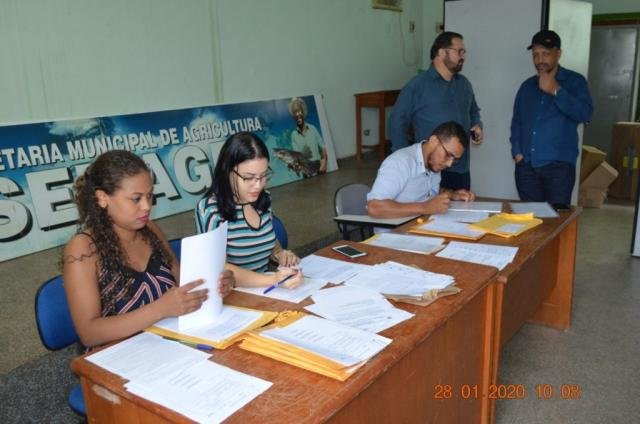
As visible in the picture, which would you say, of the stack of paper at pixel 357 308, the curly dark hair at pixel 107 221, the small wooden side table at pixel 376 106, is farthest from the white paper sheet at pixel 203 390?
the small wooden side table at pixel 376 106

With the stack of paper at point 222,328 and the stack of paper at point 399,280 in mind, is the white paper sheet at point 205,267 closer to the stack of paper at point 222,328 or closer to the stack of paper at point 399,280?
the stack of paper at point 222,328

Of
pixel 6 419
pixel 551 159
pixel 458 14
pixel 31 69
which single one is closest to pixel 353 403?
pixel 6 419

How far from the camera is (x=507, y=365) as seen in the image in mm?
2664

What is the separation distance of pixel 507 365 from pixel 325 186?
3038 millimetres

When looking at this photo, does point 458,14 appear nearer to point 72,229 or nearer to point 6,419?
point 72,229

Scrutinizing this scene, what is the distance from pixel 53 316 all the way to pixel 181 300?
531 mm

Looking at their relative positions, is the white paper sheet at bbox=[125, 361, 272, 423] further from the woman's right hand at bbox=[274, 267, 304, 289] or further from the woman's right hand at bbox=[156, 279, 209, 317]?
the woman's right hand at bbox=[274, 267, 304, 289]

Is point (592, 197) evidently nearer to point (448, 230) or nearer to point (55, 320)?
point (448, 230)

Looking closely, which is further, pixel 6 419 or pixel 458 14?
pixel 458 14

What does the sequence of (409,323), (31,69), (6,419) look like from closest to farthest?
(409,323), (6,419), (31,69)

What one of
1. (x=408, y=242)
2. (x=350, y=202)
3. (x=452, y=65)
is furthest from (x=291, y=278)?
(x=452, y=65)

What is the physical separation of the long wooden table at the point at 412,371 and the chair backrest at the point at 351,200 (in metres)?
0.87

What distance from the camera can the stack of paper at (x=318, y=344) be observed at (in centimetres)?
122

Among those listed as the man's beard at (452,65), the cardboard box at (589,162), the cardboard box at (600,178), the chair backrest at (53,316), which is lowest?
the cardboard box at (600,178)
